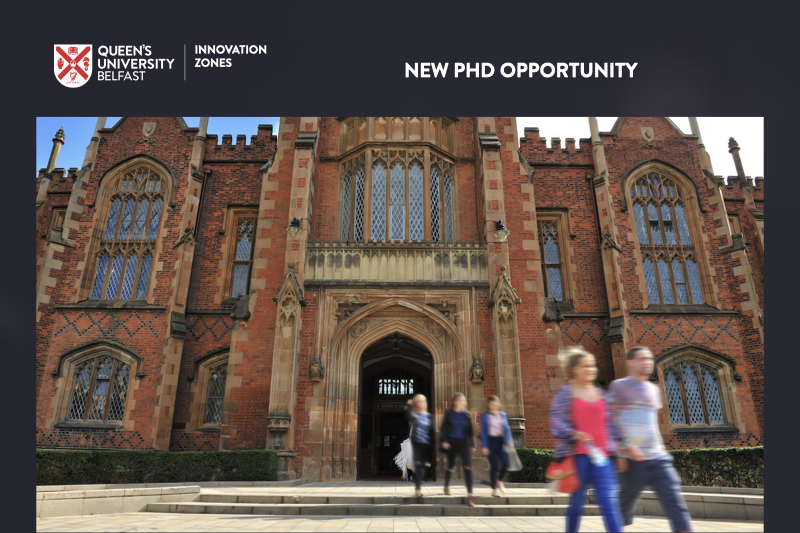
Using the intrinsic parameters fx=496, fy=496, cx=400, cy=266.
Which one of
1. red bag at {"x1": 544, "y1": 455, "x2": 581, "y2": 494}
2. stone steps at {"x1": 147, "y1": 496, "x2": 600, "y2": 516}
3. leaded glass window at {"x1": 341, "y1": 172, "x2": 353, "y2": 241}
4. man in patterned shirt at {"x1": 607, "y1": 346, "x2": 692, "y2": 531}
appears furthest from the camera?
leaded glass window at {"x1": 341, "y1": 172, "x2": 353, "y2": 241}

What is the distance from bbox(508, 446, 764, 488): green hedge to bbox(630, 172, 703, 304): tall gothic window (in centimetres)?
785

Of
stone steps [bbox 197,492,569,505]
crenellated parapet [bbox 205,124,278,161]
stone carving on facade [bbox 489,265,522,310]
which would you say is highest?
crenellated parapet [bbox 205,124,278,161]

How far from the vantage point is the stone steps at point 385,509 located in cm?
697

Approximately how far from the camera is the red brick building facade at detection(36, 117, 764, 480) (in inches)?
515

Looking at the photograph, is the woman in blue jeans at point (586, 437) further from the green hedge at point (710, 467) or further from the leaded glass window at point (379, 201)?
the leaded glass window at point (379, 201)

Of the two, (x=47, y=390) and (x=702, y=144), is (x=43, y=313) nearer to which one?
(x=47, y=390)

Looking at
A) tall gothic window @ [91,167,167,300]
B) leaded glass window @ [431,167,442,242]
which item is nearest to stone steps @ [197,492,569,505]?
leaded glass window @ [431,167,442,242]

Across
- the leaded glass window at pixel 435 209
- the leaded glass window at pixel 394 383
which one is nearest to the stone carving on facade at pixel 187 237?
the leaded glass window at pixel 435 209

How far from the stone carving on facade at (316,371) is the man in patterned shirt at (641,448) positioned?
9.51m

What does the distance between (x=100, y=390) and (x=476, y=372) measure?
456 inches

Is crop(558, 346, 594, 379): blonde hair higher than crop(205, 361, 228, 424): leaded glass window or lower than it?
lower

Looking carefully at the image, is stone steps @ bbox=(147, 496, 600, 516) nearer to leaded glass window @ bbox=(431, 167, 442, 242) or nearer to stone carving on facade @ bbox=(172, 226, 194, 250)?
leaded glass window @ bbox=(431, 167, 442, 242)

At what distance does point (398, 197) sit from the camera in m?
15.8

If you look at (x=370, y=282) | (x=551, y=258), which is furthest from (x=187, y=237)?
(x=551, y=258)
